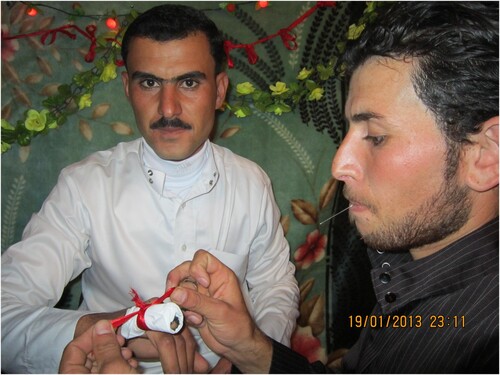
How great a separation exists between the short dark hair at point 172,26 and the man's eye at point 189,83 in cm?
6

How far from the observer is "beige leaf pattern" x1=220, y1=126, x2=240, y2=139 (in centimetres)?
87

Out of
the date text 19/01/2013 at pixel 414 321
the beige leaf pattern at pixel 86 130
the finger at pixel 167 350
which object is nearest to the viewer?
the date text 19/01/2013 at pixel 414 321

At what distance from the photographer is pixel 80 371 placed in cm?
71

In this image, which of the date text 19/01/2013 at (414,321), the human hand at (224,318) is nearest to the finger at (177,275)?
the human hand at (224,318)

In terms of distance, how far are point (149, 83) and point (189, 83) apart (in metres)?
0.07

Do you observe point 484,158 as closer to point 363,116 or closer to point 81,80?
point 363,116

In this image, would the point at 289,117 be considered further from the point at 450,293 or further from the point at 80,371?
the point at 80,371

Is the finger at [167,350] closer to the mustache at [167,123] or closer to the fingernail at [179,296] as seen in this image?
the fingernail at [179,296]

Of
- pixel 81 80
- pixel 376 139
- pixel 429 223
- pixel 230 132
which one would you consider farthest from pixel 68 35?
pixel 429 223

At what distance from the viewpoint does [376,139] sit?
0.69 meters

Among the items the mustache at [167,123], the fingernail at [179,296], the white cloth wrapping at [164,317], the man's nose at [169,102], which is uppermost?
the man's nose at [169,102]

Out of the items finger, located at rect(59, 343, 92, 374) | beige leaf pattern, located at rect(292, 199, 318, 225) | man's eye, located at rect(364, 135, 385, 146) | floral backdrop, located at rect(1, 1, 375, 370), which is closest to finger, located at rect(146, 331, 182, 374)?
finger, located at rect(59, 343, 92, 374)

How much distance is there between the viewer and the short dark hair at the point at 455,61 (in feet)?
2.06

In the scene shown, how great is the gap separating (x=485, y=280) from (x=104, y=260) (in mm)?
639
